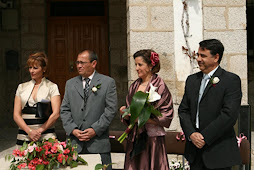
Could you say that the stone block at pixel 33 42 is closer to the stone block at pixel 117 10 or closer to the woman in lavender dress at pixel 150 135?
the stone block at pixel 117 10

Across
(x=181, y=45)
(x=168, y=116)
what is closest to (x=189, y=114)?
(x=168, y=116)

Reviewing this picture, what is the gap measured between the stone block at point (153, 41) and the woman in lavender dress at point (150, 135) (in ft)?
4.54

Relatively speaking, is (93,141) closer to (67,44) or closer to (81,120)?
(81,120)

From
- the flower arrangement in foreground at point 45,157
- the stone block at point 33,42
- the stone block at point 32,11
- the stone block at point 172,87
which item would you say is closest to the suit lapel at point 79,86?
the flower arrangement in foreground at point 45,157

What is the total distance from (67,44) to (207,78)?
614 cm

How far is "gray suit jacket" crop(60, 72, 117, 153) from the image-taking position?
354cm

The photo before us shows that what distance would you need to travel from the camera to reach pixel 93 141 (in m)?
3.55

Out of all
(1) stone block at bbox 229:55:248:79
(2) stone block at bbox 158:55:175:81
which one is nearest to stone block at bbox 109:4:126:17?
(2) stone block at bbox 158:55:175:81

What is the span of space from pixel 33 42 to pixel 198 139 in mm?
6347

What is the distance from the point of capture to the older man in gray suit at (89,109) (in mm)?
3533

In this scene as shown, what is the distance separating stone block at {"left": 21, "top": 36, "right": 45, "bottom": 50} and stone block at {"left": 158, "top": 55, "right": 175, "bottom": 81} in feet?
14.6

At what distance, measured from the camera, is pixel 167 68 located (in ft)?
15.8

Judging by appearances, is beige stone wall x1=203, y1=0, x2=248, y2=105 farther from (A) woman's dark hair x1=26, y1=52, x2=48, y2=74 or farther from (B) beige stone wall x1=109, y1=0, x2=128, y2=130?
(B) beige stone wall x1=109, y1=0, x2=128, y2=130

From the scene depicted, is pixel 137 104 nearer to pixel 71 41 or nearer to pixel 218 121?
pixel 218 121
